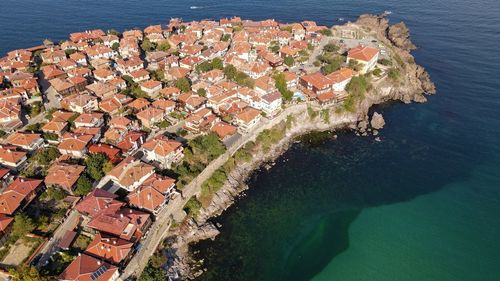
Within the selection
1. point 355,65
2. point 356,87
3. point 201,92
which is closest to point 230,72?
point 201,92

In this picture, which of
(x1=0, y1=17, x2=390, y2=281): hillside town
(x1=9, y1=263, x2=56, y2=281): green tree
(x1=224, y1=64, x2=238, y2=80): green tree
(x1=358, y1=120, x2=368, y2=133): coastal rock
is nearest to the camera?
(x1=9, y1=263, x2=56, y2=281): green tree

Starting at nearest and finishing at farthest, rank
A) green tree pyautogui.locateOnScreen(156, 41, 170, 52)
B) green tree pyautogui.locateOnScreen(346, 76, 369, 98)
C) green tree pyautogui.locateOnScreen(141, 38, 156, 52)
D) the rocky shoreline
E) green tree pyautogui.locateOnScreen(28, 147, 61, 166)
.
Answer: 1. the rocky shoreline
2. green tree pyautogui.locateOnScreen(28, 147, 61, 166)
3. green tree pyautogui.locateOnScreen(346, 76, 369, 98)
4. green tree pyautogui.locateOnScreen(141, 38, 156, 52)
5. green tree pyautogui.locateOnScreen(156, 41, 170, 52)

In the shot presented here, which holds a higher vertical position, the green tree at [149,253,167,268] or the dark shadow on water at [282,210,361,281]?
the green tree at [149,253,167,268]

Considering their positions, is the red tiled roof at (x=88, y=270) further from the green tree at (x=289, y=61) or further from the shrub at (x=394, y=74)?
the shrub at (x=394, y=74)

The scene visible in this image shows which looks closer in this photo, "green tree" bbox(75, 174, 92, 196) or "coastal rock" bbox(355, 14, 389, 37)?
"green tree" bbox(75, 174, 92, 196)

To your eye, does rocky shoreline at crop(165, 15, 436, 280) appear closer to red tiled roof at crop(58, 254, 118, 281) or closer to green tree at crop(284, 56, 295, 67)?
red tiled roof at crop(58, 254, 118, 281)

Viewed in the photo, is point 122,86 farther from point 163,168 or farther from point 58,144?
point 163,168

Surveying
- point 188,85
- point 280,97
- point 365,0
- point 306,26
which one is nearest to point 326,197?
point 280,97

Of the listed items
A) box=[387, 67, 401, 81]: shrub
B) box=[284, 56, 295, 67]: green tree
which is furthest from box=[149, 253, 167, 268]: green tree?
box=[387, 67, 401, 81]: shrub

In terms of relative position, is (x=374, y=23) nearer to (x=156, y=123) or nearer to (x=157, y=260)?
(x=156, y=123)
